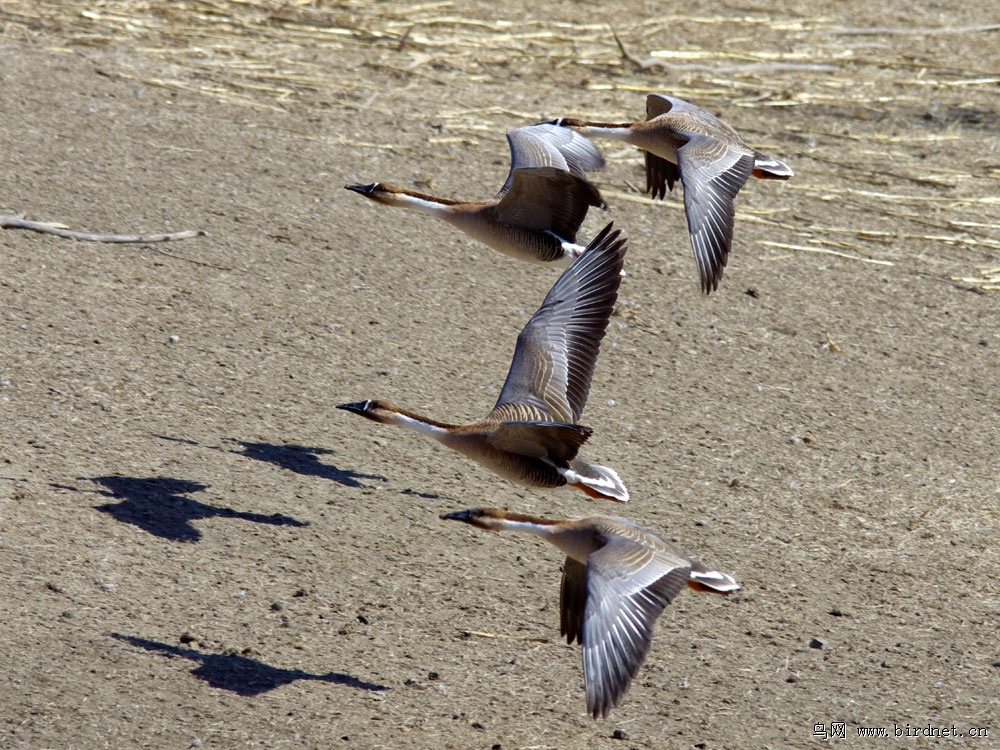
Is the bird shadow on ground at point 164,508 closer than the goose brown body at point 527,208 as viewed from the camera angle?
Yes

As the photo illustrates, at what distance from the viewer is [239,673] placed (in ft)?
15.5

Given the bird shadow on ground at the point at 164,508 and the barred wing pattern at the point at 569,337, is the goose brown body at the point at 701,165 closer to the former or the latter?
the barred wing pattern at the point at 569,337

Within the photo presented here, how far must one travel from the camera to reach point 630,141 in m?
7.21

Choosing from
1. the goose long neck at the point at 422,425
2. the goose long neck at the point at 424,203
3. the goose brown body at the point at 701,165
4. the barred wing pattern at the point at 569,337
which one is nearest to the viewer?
the goose long neck at the point at 422,425

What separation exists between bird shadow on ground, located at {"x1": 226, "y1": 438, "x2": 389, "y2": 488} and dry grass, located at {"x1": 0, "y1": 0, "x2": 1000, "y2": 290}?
3968mm

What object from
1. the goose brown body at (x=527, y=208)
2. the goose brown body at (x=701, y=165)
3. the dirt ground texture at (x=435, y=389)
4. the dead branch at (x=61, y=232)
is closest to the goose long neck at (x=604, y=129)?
the goose brown body at (x=701, y=165)

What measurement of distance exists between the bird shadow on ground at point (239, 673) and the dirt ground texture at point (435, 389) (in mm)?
19

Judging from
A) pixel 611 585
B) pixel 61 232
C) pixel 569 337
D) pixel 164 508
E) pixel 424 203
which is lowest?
pixel 164 508

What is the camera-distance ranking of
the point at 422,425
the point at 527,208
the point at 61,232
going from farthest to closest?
the point at 61,232, the point at 527,208, the point at 422,425

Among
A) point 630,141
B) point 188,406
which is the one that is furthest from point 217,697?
point 630,141

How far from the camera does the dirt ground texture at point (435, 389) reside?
16.1 feet

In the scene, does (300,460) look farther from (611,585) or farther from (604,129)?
(604,129)

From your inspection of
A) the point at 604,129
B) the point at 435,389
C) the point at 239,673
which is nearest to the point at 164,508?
the point at 239,673

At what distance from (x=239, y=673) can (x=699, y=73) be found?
8.06m
